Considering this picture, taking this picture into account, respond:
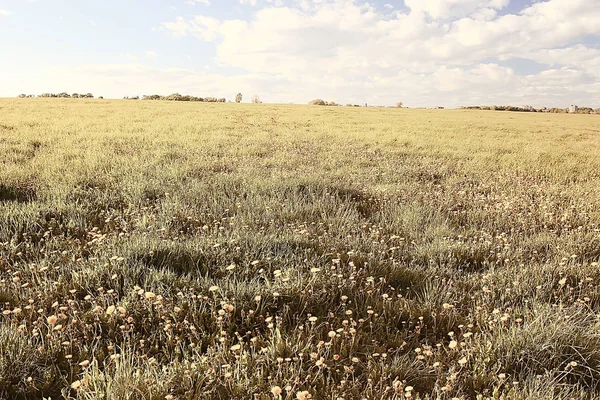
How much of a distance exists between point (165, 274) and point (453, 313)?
2599 mm

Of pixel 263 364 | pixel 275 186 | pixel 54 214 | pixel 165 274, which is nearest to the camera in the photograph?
pixel 263 364

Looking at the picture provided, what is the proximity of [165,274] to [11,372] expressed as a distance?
142cm

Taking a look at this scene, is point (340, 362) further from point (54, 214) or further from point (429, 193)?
point (429, 193)

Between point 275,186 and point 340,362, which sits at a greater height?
point 275,186

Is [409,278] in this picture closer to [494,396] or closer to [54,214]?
[494,396]

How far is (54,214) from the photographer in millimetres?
5484

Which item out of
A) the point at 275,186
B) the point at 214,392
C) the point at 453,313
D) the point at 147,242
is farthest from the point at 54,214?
the point at 453,313

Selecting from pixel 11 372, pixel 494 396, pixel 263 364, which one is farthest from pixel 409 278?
pixel 11 372

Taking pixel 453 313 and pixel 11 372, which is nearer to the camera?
pixel 11 372

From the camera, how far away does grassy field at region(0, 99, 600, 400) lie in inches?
99.5

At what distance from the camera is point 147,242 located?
14.2ft

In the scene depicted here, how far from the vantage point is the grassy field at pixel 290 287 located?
2527 millimetres

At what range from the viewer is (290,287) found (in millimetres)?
3510

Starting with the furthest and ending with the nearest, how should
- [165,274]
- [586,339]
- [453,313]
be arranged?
[165,274], [453,313], [586,339]
